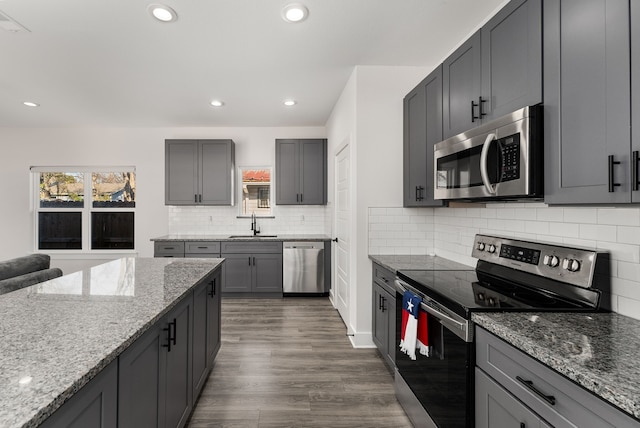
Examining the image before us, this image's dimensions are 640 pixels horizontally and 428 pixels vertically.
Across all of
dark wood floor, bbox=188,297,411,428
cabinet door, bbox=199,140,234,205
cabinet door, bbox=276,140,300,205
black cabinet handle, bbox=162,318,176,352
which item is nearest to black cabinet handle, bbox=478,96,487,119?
dark wood floor, bbox=188,297,411,428

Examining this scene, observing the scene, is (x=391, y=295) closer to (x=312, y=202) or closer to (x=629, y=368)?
(x=629, y=368)

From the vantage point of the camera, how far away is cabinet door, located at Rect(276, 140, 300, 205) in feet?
17.3

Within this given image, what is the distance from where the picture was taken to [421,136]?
2.76m

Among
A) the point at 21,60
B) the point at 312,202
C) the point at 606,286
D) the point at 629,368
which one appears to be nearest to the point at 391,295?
the point at 606,286

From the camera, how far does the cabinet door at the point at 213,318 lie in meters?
2.50

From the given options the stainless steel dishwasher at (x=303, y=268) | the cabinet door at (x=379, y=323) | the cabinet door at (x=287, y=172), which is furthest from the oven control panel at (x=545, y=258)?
the cabinet door at (x=287, y=172)

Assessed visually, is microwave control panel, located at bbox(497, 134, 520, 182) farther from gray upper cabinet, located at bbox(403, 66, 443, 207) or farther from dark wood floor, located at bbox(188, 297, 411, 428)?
dark wood floor, located at bbox(188, 297, 411, 428)

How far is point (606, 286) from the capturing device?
1471 mm

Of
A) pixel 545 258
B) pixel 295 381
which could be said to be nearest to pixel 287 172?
pixel 295 381

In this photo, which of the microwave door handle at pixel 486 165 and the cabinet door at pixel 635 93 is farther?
the microwave door handle at pixel 486 165

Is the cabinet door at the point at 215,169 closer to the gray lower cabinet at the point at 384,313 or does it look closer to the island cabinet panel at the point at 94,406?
the gray lower cabinet at the point at 384,313

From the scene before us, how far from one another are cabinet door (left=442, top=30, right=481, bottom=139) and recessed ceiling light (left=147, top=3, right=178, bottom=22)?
6.36ft

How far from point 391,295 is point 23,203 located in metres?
6.31

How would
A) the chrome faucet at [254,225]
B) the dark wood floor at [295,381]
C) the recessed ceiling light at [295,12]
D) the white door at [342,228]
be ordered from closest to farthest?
the dark wood floor at [295,381] → the recessed ceiling light at [295,12] → the white door at [342,228] → the chrome faucet at [254,225]
